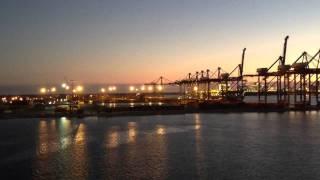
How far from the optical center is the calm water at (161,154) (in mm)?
20172

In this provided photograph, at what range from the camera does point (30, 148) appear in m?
28.5

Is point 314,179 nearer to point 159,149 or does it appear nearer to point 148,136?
point 159,149

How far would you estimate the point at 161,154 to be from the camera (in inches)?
999

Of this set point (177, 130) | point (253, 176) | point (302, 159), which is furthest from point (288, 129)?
point (253, 176)

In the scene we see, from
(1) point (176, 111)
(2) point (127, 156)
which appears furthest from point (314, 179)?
(1) point (176, 111)

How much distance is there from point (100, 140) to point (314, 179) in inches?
699

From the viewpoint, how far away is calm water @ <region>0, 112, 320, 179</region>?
20172 mm

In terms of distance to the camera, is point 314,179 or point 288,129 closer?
point 314,179

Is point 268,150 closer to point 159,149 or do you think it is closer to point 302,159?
point 302,159

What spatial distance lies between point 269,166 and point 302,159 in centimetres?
307

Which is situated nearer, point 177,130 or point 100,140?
point 100,140

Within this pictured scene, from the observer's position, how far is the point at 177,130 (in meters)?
39.6

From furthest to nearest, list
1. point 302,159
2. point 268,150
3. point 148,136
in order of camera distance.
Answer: point 148,136 < point 268,150 < point 302,159

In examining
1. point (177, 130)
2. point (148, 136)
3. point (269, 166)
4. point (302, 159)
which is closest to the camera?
point (269, 166)
